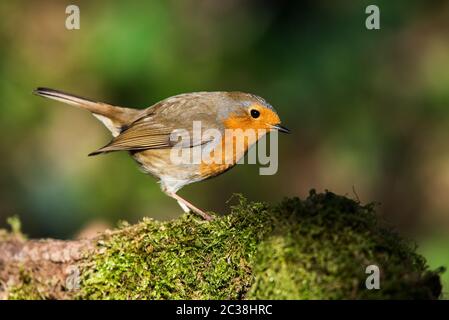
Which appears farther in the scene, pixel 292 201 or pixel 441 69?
pixel 441 69

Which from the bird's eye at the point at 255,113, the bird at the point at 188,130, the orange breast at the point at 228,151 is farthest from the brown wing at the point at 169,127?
the bird's eye at the point at 255,113

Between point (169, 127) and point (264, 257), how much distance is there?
220 centimetres

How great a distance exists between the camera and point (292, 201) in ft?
8.38

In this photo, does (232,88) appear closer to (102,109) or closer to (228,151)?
(102,109)

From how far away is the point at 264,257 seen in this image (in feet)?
7.76

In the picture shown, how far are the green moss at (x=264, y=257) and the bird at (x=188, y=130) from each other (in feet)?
4.22

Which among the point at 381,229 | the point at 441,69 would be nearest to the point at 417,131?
the point at 441,69

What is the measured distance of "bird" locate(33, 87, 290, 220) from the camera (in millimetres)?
4230

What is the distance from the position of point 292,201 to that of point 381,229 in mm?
372

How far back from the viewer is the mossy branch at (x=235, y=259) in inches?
89.2

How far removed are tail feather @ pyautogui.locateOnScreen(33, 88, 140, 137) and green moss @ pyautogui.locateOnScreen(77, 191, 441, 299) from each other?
1917mm
